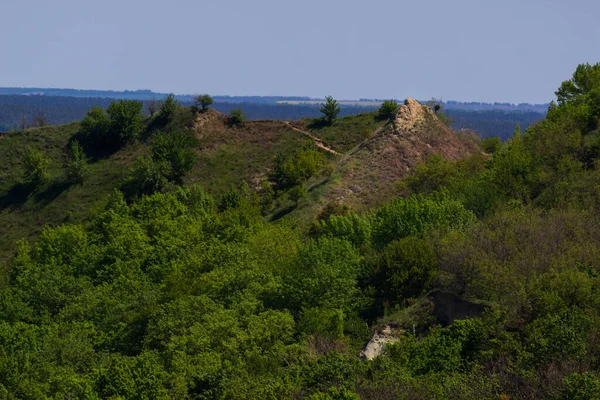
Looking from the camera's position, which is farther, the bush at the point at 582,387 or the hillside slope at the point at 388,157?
the hillside slope at the point at 388,157

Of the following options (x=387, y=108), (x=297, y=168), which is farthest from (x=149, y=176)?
(x=387, y=108)

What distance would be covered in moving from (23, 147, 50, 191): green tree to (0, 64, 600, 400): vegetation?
32755 millimetres

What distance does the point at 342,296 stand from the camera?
49.4 meters

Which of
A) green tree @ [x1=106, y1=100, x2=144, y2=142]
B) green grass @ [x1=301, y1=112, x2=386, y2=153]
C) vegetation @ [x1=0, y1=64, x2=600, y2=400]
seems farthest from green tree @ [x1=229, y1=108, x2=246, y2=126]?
vegetation @ [x1=0, y1=64, x2=600, y2=400]

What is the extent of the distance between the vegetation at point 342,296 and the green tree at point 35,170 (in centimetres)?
3275

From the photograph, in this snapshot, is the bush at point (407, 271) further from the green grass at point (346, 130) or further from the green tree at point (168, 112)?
the green tree at point (168, 112)

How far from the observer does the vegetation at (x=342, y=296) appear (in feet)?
112

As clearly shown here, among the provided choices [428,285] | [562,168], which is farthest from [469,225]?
[562,168]

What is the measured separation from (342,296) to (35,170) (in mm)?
79894

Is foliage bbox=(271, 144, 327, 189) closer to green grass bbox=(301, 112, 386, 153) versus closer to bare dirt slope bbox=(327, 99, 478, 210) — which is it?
bare dirt slope bbox=(327, 99, 478, 210)

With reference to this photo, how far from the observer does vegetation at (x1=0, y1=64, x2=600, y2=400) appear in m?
34.2

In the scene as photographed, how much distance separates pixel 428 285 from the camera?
49.1 meters

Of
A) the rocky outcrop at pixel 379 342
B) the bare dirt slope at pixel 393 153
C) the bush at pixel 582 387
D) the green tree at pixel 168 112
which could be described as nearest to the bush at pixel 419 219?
the rocky outcrop at pixel 379 342

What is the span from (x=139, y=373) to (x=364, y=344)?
43.2 feet
